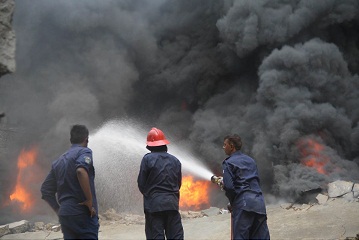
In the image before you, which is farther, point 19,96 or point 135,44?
point 135,44

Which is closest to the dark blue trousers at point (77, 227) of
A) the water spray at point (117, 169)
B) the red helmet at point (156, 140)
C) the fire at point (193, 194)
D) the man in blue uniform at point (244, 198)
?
the red helmet at point (156, 140)

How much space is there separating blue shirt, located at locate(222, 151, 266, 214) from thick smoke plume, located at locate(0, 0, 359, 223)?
18.8ft

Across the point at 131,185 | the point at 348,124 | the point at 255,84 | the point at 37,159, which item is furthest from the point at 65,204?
the point at 255,84

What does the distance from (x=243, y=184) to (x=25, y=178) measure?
9235mm

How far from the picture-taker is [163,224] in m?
4.07

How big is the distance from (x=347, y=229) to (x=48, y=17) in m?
12.7

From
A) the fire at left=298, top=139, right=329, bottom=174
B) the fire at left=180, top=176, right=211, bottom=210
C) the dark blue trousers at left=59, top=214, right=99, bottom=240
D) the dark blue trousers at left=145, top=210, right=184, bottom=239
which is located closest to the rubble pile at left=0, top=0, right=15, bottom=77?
the dark blue trousers at left=59, top=214, right=99, bottom=240

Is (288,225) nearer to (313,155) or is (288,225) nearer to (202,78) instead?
(313,155)

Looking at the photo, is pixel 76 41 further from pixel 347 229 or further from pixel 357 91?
pixel 347 229

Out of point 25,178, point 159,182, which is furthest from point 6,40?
point 25,178

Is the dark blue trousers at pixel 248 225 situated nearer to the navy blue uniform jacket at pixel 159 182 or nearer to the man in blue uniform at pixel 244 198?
the man in blue uniform at pixel 244 198

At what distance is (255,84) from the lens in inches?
574

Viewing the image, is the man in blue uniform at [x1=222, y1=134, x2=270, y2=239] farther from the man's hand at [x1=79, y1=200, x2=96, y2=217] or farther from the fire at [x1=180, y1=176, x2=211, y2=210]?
the fire at [x1=180, y1=176, x2=211, y2=210]

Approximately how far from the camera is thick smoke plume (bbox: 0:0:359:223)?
449 inches
